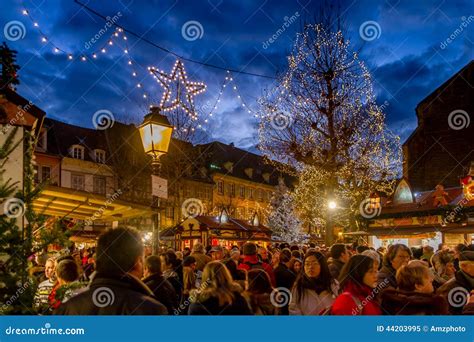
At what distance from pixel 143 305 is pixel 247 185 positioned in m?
56.0

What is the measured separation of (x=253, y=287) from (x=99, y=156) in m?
36.0

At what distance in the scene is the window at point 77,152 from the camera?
3750 centimetres

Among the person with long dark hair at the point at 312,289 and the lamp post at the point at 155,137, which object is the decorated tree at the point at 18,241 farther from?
the lamp post at the point at 155,137

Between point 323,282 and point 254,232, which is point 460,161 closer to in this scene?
point 254,232

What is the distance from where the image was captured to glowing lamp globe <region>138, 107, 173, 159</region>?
8227 mm

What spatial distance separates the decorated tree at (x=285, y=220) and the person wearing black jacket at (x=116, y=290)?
4844 centimetres

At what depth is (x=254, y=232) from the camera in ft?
80.2

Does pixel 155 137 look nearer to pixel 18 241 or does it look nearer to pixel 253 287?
pixel 253 287

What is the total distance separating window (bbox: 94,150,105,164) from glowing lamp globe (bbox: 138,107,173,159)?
32.2 m

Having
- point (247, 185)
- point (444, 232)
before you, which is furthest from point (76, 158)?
point (444, 232)

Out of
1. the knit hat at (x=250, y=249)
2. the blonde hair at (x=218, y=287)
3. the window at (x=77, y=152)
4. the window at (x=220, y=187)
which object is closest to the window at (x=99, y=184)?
the window at (x=77, y=152)

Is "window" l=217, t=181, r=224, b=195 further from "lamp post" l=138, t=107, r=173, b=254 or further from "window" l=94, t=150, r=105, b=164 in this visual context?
"lamp post" l=138, t=107, r=173, b=254

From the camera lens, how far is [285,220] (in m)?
53.9

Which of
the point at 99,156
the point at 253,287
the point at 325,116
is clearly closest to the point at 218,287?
the point at 253,287
